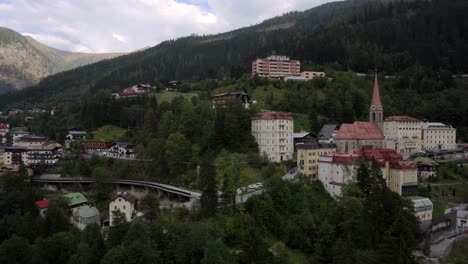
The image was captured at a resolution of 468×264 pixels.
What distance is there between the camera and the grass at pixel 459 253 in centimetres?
3941

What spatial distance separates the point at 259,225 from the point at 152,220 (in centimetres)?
1215

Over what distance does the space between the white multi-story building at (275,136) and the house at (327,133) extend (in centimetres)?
601

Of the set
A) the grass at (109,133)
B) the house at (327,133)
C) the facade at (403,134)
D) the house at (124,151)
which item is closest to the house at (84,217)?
the house at (124,151)

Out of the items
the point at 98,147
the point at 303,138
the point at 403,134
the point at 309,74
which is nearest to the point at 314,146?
the point at 303,138

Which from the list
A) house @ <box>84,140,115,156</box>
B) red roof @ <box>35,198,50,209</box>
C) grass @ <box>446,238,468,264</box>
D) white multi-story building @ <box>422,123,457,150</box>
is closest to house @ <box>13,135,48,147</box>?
house @ <box>84,140,115,156</box>

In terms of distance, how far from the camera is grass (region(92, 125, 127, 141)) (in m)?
89.4

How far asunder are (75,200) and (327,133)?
4100 cm

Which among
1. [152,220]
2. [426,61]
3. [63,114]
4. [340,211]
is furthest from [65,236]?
[426,61]

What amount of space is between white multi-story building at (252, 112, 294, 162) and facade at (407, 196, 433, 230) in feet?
70.3

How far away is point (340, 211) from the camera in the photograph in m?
45.0

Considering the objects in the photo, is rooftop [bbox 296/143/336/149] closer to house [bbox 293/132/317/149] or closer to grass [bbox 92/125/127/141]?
house [bbox 293/132/317/149]

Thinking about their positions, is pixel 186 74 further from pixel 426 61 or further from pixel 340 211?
pixel 340 211

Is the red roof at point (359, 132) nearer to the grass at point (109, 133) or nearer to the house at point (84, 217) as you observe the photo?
→ the house at point (84, 217)

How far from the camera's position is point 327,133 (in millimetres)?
68250
